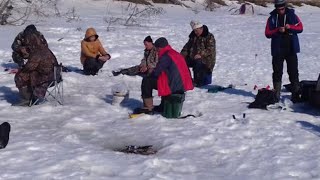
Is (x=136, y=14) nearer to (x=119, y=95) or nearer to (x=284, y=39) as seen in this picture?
(x=119, y=95)

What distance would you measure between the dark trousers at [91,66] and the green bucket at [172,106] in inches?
153

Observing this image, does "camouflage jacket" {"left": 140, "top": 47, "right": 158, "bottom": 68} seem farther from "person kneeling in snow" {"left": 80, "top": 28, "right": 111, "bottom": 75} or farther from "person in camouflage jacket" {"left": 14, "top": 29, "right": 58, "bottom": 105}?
"person in camouflage jacket" {"left": 14, "top": 29, "right": 58, "bottom": 105}

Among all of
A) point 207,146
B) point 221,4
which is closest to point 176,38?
point 207,146

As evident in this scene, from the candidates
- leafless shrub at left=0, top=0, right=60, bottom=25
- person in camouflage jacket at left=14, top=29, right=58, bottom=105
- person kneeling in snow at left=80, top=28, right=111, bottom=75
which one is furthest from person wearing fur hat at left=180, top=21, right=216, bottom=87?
leafless shrub at left=0, top=0, right=60, bottom=25

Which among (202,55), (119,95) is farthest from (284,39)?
(119,95)

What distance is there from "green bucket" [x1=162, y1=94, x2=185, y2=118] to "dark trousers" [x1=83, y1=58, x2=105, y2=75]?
3.89m

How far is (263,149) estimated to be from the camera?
279 inches

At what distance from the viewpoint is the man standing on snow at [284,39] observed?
9273 mm

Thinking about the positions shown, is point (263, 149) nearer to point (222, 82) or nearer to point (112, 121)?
point (112, 121)

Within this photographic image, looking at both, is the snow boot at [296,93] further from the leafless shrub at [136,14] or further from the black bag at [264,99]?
the leafless shrub at [136,14]

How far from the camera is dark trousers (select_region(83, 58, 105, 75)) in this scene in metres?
12.2

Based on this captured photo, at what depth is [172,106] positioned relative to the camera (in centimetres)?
859

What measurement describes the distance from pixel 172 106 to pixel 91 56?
407 cm

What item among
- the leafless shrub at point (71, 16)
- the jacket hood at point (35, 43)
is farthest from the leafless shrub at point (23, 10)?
the jacket hood at point (35, 43)
